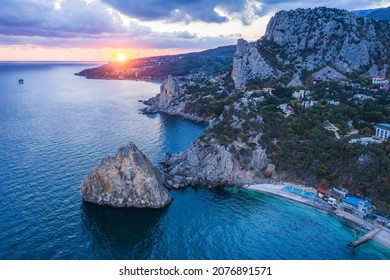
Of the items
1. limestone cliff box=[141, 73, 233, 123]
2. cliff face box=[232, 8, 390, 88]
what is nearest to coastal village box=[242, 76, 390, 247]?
limestone cliff box=[141, 73, 233, 123]

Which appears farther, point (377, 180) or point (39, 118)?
point (39, 118)

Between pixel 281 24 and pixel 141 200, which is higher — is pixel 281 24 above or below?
above

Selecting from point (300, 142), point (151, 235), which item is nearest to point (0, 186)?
point (151, 235)

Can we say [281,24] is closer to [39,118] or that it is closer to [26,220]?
[39,118]

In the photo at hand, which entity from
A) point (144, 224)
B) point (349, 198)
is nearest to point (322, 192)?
point (349, 198)

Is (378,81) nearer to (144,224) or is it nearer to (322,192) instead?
(322,192)

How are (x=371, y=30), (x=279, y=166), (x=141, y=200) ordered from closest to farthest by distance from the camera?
(x=141, y=200) < (x=279, y=166) < (x=371, y=30)
